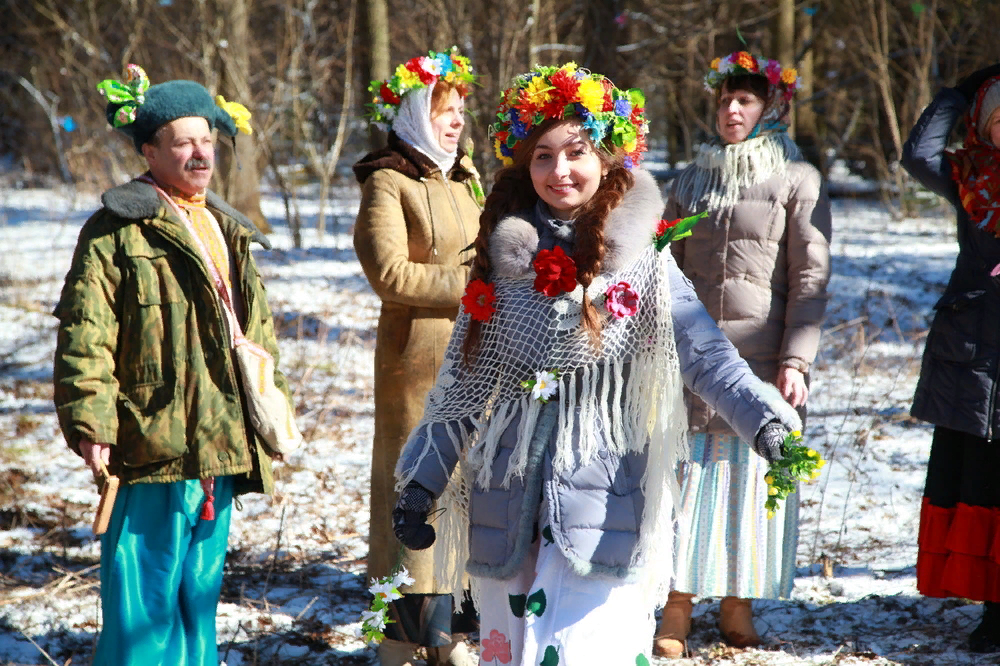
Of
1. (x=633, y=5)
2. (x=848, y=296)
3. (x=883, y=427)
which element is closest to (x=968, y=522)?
(x=883, y=427)

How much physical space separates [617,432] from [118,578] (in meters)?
1.55

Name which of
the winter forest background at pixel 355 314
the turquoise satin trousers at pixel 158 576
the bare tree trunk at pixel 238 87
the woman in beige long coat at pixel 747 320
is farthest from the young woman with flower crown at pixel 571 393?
the bare tree trunk at pixel 238 87

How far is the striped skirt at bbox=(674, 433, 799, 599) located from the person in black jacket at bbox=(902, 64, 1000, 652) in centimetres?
53

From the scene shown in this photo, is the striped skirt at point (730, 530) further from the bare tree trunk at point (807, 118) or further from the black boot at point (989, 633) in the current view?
the bare tree trunk at point (807, 118)

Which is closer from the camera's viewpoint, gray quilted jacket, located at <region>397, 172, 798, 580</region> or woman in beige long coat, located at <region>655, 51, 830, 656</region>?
gray quilted jacket, located at <region>397, 172, 798, 580</region>

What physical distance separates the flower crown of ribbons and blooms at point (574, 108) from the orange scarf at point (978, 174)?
149 cm

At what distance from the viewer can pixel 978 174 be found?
337 centimetres

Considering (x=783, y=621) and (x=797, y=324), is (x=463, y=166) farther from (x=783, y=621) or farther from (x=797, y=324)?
(x=783, y=621)

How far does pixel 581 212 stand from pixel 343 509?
10.5 feet

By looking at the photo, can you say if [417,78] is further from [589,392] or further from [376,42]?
[376,42]

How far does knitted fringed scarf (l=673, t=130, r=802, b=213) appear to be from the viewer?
3.54 metres

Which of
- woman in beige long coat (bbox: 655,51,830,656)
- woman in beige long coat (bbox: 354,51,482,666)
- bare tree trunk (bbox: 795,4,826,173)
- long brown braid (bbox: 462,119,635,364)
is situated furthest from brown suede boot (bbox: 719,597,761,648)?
bare tree trunk (bbox: 795,4,826,173)

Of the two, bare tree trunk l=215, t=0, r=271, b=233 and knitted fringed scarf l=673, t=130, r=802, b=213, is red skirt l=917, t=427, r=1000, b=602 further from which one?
bare tree trunk l=215, t=0, r=271, b=233

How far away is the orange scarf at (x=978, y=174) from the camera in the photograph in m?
3.29
